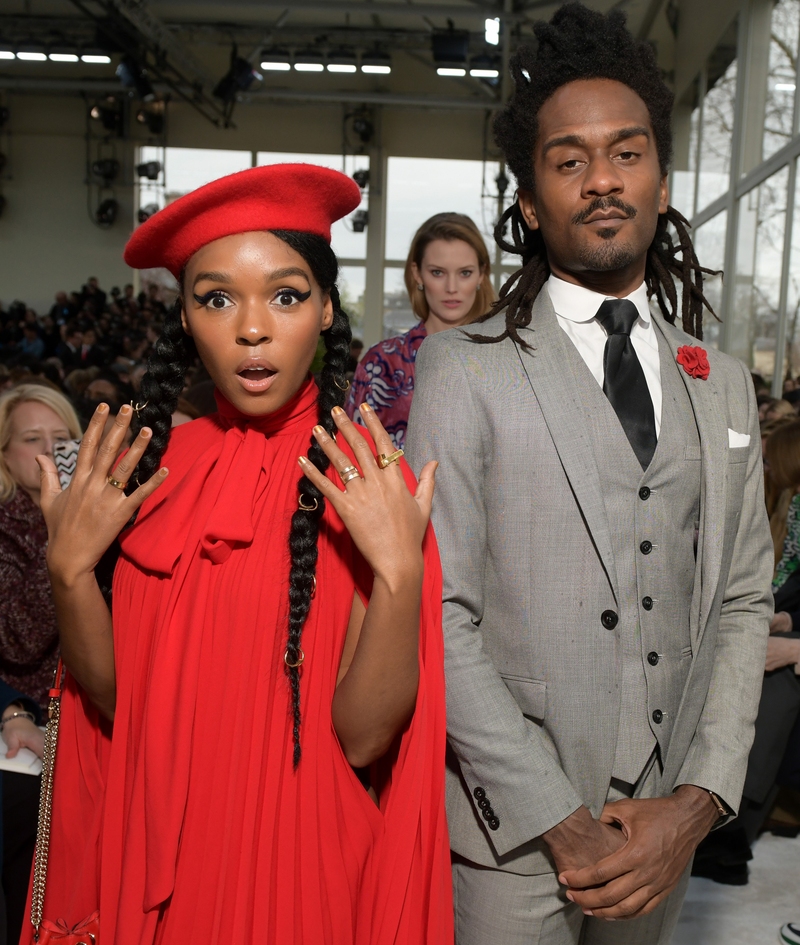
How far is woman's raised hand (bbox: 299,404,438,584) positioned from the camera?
44.5 inches

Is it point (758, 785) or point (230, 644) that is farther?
point (758, 785)

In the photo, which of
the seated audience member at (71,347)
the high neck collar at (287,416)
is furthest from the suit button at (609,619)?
the seated audience member at (71,347)

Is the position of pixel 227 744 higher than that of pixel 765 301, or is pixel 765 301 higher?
pixel 765 301

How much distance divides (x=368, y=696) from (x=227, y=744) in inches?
8.2

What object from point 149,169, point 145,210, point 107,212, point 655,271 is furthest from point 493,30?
point 655,271

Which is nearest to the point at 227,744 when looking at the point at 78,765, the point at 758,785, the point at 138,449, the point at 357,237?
the point at 78,765

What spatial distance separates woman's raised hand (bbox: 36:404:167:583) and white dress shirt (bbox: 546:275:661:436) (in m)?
0.66

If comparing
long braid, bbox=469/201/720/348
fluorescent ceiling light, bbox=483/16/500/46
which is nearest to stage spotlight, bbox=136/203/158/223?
fluorescent ceiling light, bbox=483/16/500/46

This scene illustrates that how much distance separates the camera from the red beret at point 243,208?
1214mm

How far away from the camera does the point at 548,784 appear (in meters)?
1.24

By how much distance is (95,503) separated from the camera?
4.08 feet

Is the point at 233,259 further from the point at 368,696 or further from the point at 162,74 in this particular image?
the point at 162,74

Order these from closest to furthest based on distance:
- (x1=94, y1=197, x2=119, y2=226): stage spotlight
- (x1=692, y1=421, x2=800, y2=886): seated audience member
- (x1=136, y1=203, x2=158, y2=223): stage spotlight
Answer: (x1=692, y1=421, x2=800, y2=886): seated audience member, (x1=136, y1=203, x2=158, y2=223): stage spotlight, (x1=94, y1=197, x2=119, y2=226): stage spotlight

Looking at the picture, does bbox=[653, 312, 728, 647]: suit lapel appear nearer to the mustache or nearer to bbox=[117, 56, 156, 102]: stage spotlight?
the mustache
